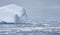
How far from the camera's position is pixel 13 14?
1715 mm

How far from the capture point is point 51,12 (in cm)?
173

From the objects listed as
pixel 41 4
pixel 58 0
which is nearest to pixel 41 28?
pixel 41 4

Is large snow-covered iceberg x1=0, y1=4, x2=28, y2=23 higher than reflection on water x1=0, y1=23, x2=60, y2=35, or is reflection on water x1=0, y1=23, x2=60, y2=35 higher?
large snow-covered iceberg x1=0, y1=4, x2=28, y2=23

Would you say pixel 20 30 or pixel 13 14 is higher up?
pixel 13 14

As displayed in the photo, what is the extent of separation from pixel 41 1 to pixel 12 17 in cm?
54

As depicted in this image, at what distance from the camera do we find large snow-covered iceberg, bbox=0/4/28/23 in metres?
1.70

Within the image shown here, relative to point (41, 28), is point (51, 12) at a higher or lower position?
higher

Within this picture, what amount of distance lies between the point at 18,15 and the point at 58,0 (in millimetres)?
687

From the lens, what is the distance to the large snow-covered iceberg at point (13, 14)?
170 cm

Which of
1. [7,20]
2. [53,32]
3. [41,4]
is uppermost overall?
[41,4]

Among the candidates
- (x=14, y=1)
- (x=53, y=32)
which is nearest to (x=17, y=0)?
(x=14, y=1)

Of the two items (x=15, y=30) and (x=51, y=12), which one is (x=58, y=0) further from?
(x=15, y=30)

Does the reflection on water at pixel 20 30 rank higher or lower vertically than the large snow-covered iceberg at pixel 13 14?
lower

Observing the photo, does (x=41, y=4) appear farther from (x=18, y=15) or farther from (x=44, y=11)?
(x=18, y=15)
